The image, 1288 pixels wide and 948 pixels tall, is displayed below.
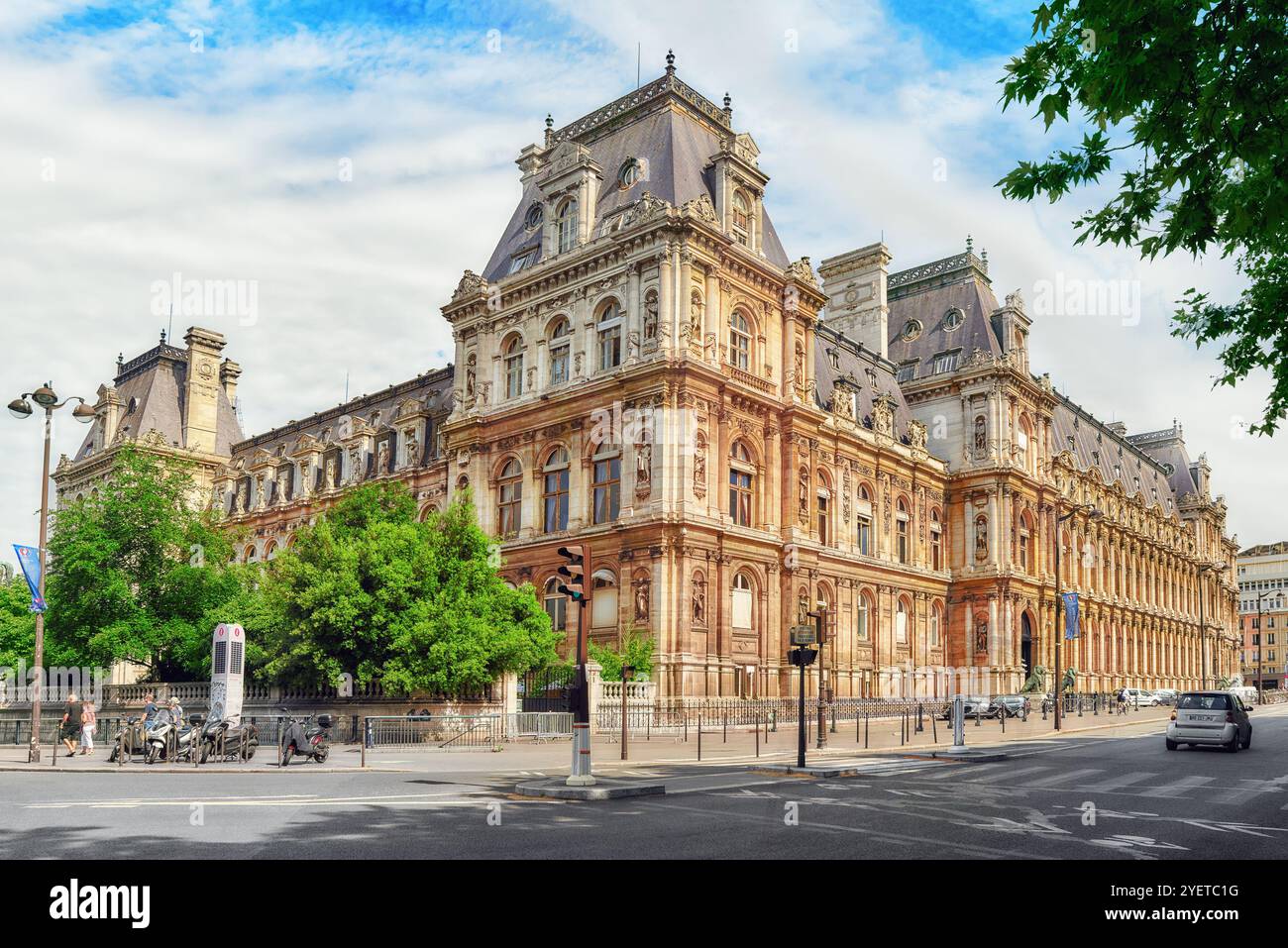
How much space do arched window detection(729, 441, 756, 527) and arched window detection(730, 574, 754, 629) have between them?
2.37m

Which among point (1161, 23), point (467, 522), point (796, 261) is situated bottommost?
point (467, 522)

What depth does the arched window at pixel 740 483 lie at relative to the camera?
4616cm

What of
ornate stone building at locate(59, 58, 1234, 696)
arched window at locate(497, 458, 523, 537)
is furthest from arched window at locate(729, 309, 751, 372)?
arched window at locate(497, 458, 523, 537)

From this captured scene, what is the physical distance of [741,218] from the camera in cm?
4822

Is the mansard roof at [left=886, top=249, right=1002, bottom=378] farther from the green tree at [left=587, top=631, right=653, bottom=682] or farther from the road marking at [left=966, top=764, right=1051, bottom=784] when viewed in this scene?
the road marking at [left=966, top=764, right=1051, bottom=784]

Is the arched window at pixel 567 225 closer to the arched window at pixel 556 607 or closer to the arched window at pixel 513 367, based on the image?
the arched window at pixel 513 367

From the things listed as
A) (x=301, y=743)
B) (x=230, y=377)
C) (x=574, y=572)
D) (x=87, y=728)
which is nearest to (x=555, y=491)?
(x=87, y=728)

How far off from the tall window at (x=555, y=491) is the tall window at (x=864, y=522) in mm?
17289

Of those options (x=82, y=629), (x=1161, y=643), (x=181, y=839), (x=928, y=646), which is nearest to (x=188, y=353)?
(x=82, y=629)

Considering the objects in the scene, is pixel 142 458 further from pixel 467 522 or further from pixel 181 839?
pixel 181 839

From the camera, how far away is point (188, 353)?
7725cm

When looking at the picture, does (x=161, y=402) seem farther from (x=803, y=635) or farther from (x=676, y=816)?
(x=676, y=816)

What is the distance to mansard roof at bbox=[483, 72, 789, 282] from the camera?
152 feet

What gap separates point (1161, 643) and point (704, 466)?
6584 centimetres
